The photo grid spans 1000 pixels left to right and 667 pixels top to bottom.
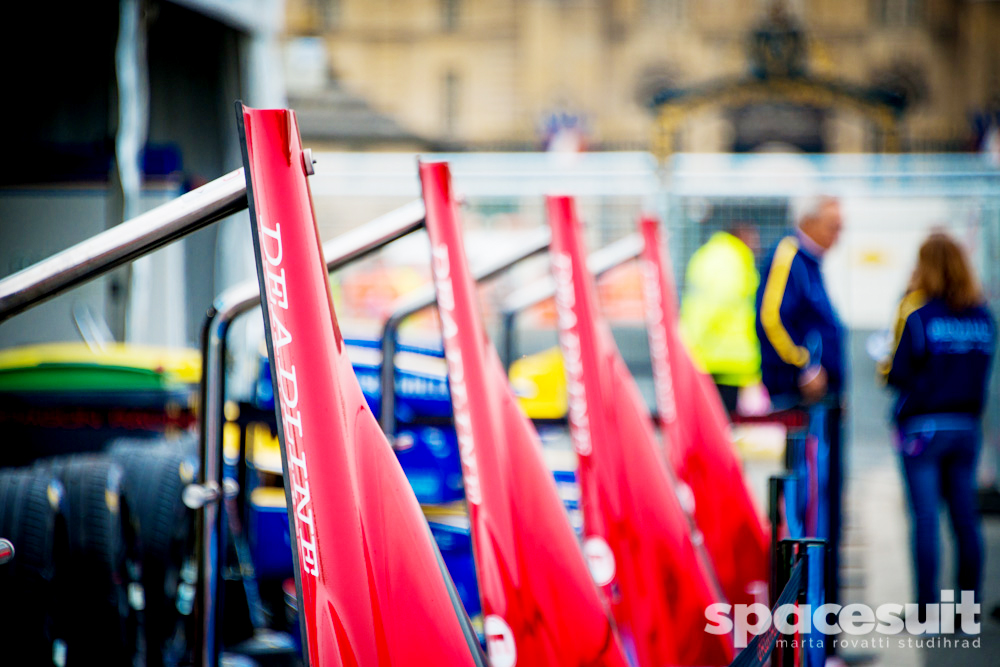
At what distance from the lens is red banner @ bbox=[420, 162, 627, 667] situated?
6.06 feet

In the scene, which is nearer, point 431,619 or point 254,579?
point 431,619

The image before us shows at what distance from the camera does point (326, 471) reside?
1393 millimetres

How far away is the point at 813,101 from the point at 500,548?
2808 cm

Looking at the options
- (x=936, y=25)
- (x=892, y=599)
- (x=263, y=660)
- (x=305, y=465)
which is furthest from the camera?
(x=936, y=25)

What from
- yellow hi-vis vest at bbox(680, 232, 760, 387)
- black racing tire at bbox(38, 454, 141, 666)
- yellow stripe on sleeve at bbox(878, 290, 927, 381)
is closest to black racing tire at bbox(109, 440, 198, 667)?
black racing tire at bbox(38, 454, 141, 666)

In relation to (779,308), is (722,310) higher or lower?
higher

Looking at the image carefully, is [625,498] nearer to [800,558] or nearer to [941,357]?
[800,558]

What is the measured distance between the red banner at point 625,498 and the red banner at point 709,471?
0.63 metres

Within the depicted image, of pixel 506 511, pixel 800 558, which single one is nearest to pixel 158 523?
pixel 506 511

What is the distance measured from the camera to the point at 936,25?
113 feet

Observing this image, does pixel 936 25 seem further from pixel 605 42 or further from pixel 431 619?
pixel 431 619

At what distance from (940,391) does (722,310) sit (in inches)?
123

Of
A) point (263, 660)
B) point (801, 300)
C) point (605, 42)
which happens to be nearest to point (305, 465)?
point (263, 660)

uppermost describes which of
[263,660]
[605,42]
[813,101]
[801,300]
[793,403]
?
[605,42]
